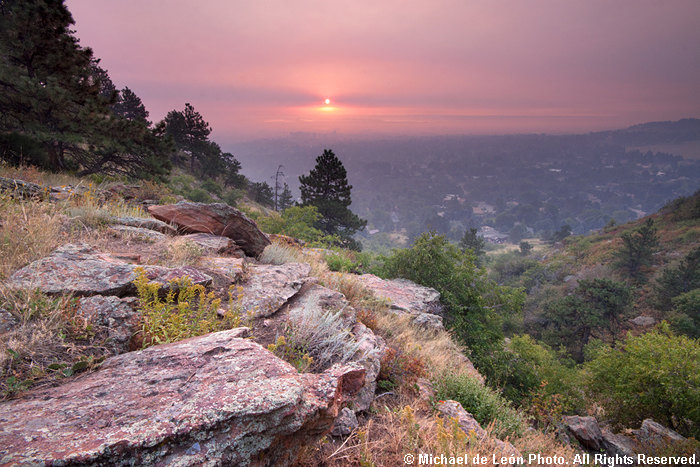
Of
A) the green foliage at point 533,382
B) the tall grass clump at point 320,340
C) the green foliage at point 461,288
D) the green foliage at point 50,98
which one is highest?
the green foliage at point 50,98

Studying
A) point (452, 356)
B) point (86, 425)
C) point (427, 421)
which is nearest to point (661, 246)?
point (452, 356)

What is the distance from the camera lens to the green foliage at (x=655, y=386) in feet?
27.7

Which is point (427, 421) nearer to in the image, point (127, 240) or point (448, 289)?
point (127, 240)

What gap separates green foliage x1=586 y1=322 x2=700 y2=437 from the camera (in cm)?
843

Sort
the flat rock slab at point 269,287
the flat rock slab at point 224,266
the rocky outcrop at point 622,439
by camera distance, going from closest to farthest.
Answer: the flat rock slab at point 269,287 < the flat rock slab at point 224,266 < the rocky outcrop at point 622,439

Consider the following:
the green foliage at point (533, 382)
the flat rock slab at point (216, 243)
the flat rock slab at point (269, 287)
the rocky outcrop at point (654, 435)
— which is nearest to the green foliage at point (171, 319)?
the flat rock slab at point (269, 287)

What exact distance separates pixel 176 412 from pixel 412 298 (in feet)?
27.8

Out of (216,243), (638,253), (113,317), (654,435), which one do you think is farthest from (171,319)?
(638,253)

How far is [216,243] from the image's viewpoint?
6574 mm

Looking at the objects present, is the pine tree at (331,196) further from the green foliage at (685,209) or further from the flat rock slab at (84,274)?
the green foliage at (685,209)

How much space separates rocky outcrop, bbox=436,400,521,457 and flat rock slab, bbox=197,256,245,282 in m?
3.76

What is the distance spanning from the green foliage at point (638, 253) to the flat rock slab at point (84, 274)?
2098 inches

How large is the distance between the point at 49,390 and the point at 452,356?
273 inches

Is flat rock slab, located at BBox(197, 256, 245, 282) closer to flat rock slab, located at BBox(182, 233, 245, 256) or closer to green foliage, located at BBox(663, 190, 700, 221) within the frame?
flat rock slab, located at BBox(182, 233, 245, 256)
